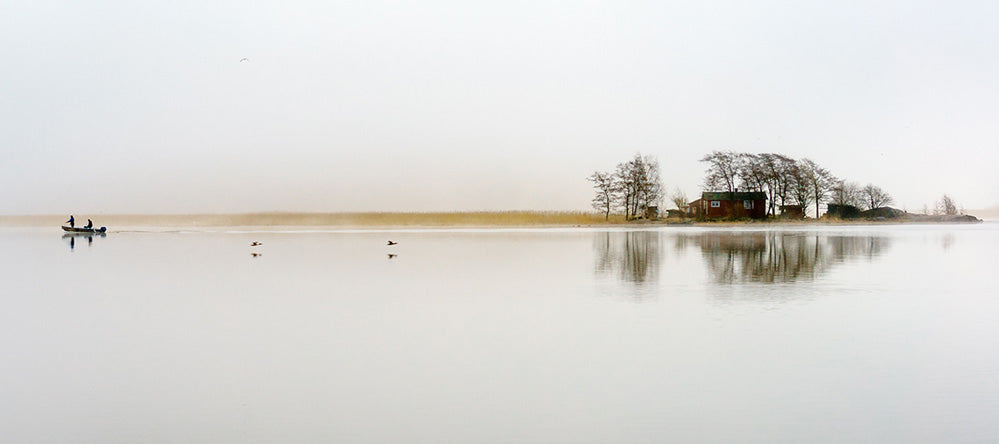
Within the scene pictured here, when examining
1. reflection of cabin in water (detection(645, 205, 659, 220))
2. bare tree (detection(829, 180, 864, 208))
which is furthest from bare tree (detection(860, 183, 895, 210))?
reflection of cabin in water (detection(645, 205, 659, 220))

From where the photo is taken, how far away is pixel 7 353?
28.6 feet

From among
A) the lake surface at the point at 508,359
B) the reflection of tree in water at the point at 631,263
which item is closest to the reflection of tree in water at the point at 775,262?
the lake surface at the point at 508,359

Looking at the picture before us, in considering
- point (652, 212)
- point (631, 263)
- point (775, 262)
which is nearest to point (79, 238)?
point (631, 263)

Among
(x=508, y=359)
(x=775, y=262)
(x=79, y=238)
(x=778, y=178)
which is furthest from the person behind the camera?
(x=778, y=178)

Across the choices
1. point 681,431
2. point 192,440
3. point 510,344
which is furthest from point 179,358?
point 681,431

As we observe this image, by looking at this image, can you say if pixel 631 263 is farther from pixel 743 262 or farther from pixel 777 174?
pixel 777 174

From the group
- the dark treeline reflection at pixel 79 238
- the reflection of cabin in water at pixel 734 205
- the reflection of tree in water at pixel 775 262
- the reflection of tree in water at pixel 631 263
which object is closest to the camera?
the reflection of tree in water at pixel 775 262

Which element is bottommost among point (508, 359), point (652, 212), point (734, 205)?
point (508, 359)

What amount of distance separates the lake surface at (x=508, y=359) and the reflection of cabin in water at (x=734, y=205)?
56.0m

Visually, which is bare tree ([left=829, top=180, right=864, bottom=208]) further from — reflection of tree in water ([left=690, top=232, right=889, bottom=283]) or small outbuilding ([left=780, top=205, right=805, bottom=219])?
reflection of tree in water ([left=690, top=232, right=889, bottom=283])

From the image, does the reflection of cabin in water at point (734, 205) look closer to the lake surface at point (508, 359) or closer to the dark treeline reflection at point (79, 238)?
the dark treeline reflection at point (79, 238)

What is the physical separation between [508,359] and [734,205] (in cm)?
6727

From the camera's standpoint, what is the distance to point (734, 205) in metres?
70.9

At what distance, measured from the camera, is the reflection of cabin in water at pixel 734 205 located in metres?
70.6
